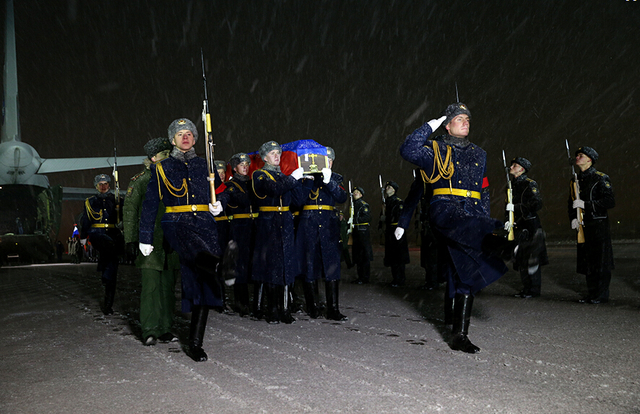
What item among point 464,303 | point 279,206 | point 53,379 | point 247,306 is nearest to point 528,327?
point 464,303

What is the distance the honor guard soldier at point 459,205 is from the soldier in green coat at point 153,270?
8.16 ft

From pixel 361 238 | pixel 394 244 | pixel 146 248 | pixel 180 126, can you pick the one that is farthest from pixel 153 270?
pixel 361 238

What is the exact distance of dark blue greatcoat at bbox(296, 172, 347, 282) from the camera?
22.1 feet

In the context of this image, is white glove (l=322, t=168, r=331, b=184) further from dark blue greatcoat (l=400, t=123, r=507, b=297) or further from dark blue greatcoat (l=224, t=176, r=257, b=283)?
dark blue greatcoat (l=400, t=123, r=507, b=297)

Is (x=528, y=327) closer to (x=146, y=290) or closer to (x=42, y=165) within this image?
(x=146, y=290)

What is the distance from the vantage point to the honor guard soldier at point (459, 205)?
4.62 metres

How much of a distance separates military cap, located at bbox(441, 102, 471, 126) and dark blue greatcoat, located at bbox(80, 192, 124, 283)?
17.0 ft

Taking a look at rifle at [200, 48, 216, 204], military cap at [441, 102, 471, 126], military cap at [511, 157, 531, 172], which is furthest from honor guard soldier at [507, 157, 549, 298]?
rifle at [200, 48, 216, 204]

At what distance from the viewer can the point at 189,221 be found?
4.77m

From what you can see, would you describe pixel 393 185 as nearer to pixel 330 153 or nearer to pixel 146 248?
pixel 330 153

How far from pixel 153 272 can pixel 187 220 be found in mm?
982

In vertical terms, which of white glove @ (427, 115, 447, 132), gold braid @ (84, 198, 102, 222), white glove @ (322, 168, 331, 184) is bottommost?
gold braid @ (84, 198, 102, 222)

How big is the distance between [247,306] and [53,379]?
388cm

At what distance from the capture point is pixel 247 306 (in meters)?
7.68
